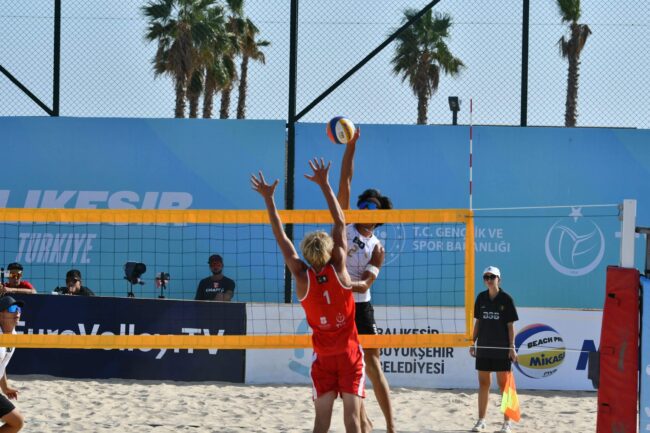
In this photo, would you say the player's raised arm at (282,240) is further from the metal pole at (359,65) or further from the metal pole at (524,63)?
the metal pole at (524,63)

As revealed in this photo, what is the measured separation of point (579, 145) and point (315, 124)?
10.1 feet

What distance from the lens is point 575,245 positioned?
11227 millimetres

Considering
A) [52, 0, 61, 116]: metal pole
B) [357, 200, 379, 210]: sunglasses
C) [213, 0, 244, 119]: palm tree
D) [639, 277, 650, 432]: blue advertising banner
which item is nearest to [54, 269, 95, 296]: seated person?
[52, 0, 61, 116]: metal pole

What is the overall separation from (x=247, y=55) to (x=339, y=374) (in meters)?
8.69

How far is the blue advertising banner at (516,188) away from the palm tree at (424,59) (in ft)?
1.61

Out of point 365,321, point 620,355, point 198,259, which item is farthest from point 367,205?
point 198,259

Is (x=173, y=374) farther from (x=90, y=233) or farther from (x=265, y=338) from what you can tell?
(x=265, y=338)

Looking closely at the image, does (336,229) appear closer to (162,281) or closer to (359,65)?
(162,281)

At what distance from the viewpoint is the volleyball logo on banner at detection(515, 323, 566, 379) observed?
973cm

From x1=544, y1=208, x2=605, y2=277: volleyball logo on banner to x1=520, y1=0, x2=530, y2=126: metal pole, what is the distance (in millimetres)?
1252

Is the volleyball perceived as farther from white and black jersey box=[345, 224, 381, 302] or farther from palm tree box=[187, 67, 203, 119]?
palm tree box=[187, 67, 203, 119]

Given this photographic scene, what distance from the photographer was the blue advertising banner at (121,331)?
378 inches

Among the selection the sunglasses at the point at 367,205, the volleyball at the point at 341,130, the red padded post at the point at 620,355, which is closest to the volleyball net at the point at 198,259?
the sunglasses at the point at 367,205

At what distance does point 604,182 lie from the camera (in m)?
11.3
